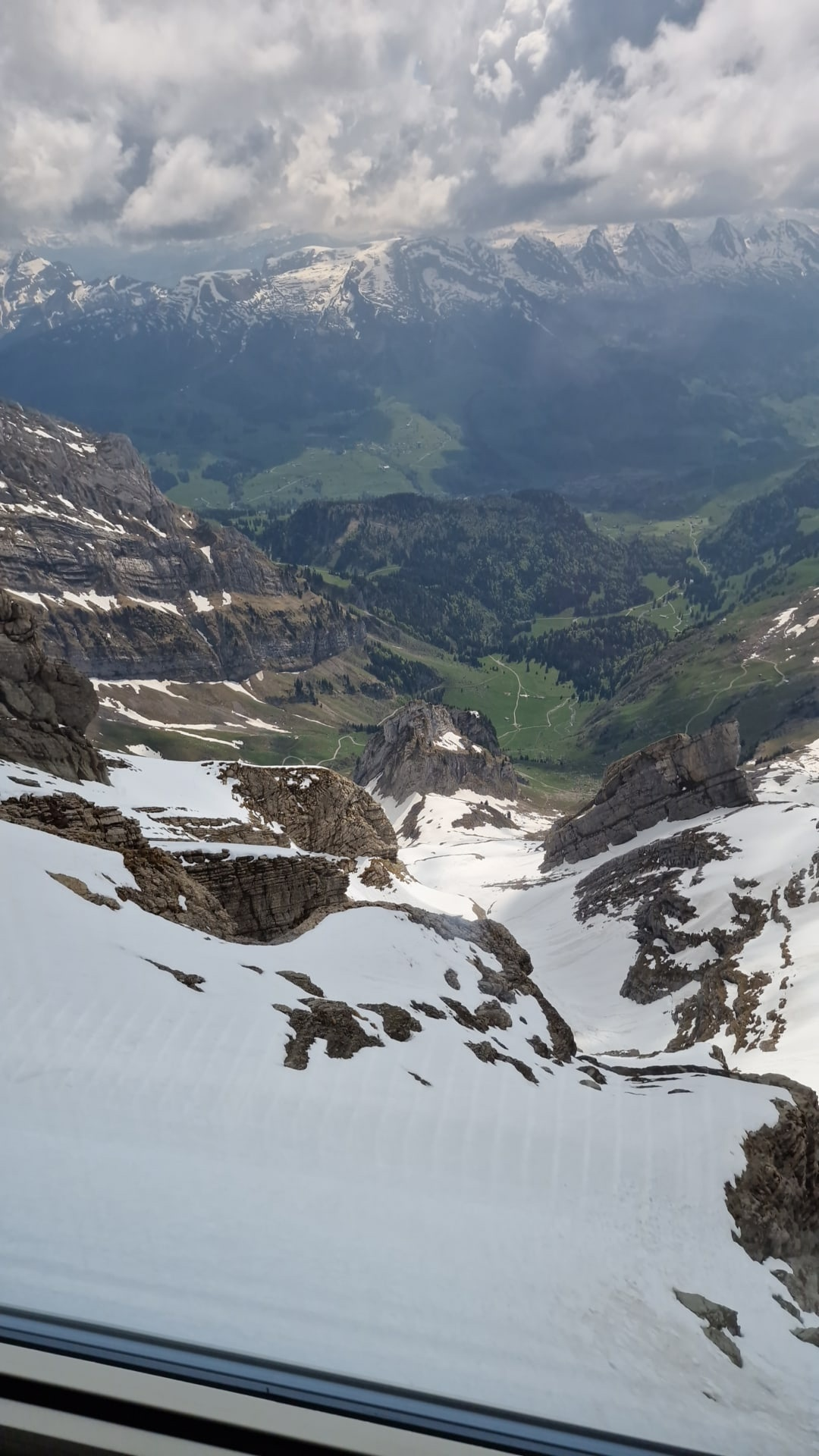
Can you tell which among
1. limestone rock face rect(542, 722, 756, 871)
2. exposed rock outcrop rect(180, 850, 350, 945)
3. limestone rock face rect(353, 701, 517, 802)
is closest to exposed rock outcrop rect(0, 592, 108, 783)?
exposed rock outcrop rect(180, 850, 350, 945)

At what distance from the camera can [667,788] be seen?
72375 mm

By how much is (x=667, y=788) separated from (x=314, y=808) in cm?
3940

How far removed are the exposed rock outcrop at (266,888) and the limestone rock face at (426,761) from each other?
3688 inches

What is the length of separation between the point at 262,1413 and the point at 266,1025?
13134 millimetres

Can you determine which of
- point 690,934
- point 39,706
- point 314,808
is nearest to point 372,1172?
point 314,808

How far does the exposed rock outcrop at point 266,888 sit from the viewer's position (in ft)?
95.2

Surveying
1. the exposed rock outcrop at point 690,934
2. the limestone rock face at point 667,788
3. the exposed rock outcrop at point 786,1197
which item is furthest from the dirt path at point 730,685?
the exposed rock outcrop at point 786,1197

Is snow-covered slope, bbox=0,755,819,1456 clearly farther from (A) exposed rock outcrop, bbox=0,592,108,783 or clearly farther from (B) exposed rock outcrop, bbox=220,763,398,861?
(A) exposed rock outcrop, bbox=0,592,108,783

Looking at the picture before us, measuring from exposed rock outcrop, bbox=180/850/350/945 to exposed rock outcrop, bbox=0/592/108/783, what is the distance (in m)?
13.0

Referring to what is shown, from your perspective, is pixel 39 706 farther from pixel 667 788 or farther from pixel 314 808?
pixel 667 788

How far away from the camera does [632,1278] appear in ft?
35.8

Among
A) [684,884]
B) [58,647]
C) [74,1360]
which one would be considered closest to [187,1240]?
[74,1360]

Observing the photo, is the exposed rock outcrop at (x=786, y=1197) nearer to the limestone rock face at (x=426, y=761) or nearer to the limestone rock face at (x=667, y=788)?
the limestone rock face at (x=667, y=788)

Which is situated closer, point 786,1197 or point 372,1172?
point 372,1172
